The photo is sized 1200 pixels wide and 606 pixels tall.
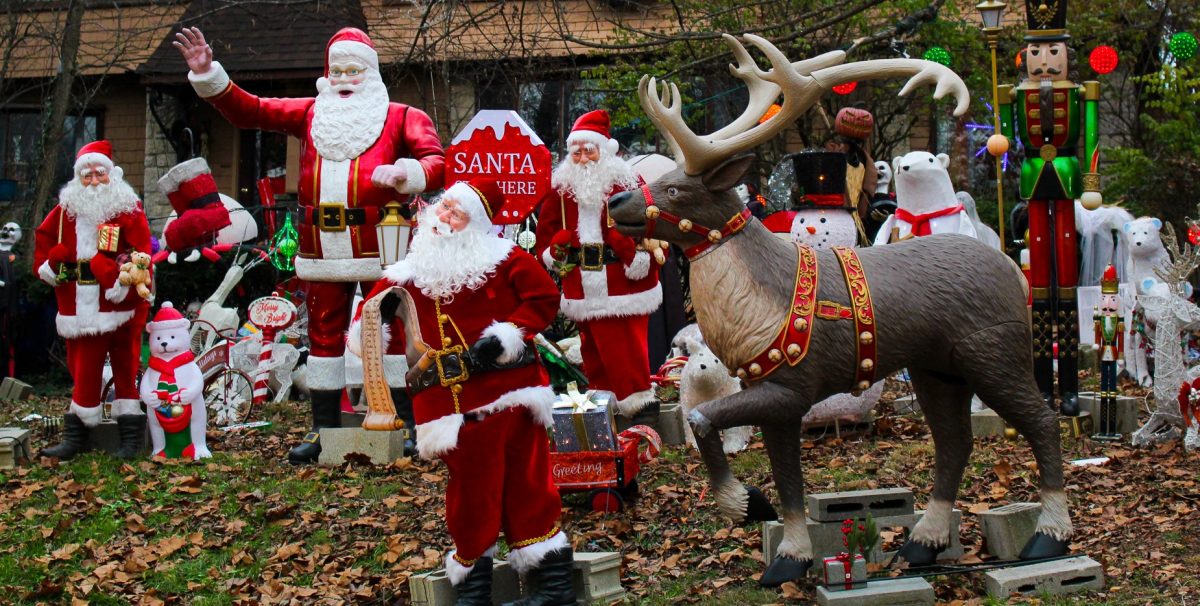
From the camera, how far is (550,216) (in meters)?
7.54

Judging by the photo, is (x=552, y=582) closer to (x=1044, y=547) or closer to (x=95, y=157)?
(x=1044, y=547)

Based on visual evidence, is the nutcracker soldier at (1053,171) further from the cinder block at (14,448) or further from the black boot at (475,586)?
the cinder block at (14,448)

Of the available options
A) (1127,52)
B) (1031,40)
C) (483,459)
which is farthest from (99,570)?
(1127,52)

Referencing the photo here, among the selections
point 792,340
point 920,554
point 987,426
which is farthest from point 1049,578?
point 987,426

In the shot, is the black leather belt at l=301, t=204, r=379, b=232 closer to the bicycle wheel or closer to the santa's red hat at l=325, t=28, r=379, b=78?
the santa's red hat at l=325, t=28, r=379, b=78

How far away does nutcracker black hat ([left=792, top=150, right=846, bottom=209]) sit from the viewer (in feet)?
26.3

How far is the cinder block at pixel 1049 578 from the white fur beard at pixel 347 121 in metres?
4.34

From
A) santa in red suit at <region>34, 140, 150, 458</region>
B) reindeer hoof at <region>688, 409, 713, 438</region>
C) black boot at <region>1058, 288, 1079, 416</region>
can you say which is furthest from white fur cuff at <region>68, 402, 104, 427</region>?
black boot at <region>1058, 288, 1079, 416</region>

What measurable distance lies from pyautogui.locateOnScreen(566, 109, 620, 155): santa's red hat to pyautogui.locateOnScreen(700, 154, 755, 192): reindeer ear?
8.39 ft

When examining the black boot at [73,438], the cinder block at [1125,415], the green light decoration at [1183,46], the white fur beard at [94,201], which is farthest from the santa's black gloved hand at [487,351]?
the green light decoration at [1183,46]

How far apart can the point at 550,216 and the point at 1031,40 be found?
3257 millimetres

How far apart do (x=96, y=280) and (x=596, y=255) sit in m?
3.11

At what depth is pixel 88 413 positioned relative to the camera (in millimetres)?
7961

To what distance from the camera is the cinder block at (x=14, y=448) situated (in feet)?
25.4
